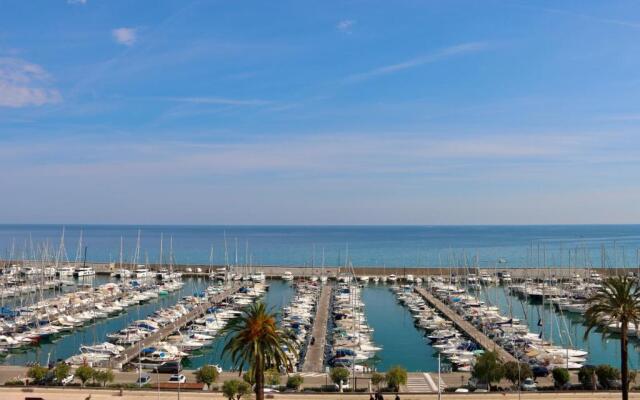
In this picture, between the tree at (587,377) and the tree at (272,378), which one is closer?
the tree at (272,378)

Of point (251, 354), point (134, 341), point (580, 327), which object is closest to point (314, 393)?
point (251, 354)

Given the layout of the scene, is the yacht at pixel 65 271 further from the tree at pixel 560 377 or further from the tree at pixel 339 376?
the tree at pixel 560 377

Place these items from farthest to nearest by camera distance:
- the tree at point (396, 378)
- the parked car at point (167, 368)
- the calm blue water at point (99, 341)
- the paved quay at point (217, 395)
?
the calm blue water at point (99, 341) < the parked car at point (167, 368) < the tree at point (396, 378) < the paved quay at point (217, 395)

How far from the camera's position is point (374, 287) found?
118 metres

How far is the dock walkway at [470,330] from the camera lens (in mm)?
58500

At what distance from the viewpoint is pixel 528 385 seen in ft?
147

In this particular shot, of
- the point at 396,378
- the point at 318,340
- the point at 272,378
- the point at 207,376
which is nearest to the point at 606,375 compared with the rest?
the point at 396,378

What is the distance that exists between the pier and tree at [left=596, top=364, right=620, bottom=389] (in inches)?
1491

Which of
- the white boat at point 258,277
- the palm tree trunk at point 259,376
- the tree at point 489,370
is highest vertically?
the white boat at point 258,277

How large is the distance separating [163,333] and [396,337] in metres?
27.9

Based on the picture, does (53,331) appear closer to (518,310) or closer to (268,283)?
(268,283)

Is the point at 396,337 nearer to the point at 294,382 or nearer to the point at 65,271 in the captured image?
the point at 294,382

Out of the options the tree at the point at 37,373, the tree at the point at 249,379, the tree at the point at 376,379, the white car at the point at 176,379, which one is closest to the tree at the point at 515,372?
the tree at the point at 376,379

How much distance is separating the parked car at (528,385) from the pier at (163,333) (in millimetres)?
32584
